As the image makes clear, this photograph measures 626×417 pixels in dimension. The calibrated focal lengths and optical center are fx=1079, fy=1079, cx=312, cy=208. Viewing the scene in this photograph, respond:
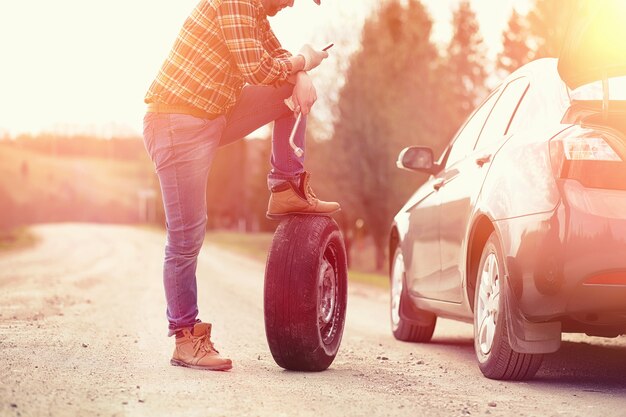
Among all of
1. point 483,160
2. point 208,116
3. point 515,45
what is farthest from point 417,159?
point 515,45

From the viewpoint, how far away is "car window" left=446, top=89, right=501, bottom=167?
7.39 m

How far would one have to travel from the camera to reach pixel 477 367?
Answer: 6.65 m

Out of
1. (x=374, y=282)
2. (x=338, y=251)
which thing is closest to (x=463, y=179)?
(x=338, y=251)

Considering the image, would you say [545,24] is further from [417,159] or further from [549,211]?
[549,211]

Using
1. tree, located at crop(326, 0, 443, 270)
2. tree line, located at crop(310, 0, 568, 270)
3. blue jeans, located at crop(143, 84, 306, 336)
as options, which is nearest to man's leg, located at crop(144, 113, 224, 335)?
blue jeans, located at crop(143, 84, 306, 336)

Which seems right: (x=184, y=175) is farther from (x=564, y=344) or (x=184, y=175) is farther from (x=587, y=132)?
(x=564, y=344)

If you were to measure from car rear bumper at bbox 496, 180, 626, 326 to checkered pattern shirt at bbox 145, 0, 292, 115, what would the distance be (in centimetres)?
166

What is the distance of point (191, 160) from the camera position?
233 inches

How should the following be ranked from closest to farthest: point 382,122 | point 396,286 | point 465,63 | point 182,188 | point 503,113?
point 182,188
point 503,113
point 396,286
point 382,122
point 465,63

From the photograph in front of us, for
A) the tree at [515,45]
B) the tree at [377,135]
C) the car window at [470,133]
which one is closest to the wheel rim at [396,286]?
the car window at [470,133]

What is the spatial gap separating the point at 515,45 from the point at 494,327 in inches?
1213

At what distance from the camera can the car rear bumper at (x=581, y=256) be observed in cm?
512

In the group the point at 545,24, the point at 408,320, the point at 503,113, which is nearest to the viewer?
the point at 503,113

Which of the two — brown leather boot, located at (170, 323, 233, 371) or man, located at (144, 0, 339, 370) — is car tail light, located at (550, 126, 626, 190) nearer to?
man, located at (144, 0, 339, 370)
